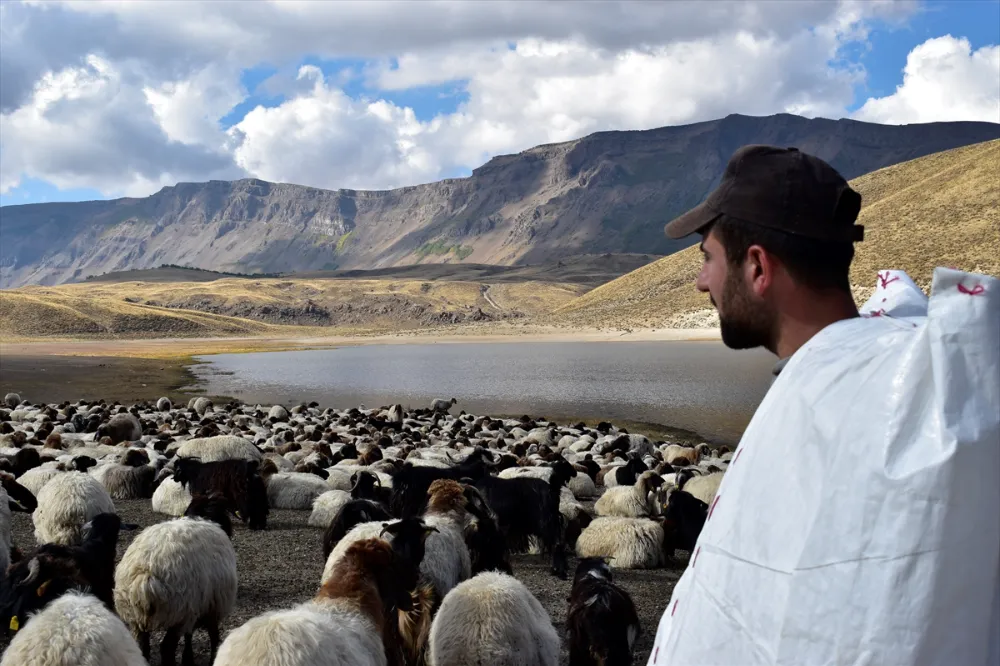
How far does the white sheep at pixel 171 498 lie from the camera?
11736mm

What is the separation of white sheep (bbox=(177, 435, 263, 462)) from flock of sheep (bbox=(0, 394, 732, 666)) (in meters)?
0.03

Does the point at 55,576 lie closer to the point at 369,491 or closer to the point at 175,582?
the point at 175,582

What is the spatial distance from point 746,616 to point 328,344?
304ft

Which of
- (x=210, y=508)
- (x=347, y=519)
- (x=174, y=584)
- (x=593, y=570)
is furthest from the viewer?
(x=210, y=508)

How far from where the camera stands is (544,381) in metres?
41.8

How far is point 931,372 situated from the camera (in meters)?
1.37

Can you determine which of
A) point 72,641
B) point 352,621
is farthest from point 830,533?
point 72,641

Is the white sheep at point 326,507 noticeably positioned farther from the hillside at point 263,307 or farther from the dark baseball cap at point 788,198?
the hillside at point 263,307

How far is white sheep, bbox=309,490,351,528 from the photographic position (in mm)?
11164

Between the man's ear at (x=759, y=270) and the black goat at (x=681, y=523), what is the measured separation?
330 inches

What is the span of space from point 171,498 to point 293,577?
406 cm

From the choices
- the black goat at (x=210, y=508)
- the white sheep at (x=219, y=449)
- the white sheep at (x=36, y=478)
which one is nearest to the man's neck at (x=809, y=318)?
the black goat at (x=210, y=508)

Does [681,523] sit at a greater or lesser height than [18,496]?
lesser

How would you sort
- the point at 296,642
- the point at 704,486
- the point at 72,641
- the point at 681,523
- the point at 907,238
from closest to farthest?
1. the point at 296,642
2. the point at 72,641
3. the point at 681,523
4. the point at 704,486
5. the point at 907,238
